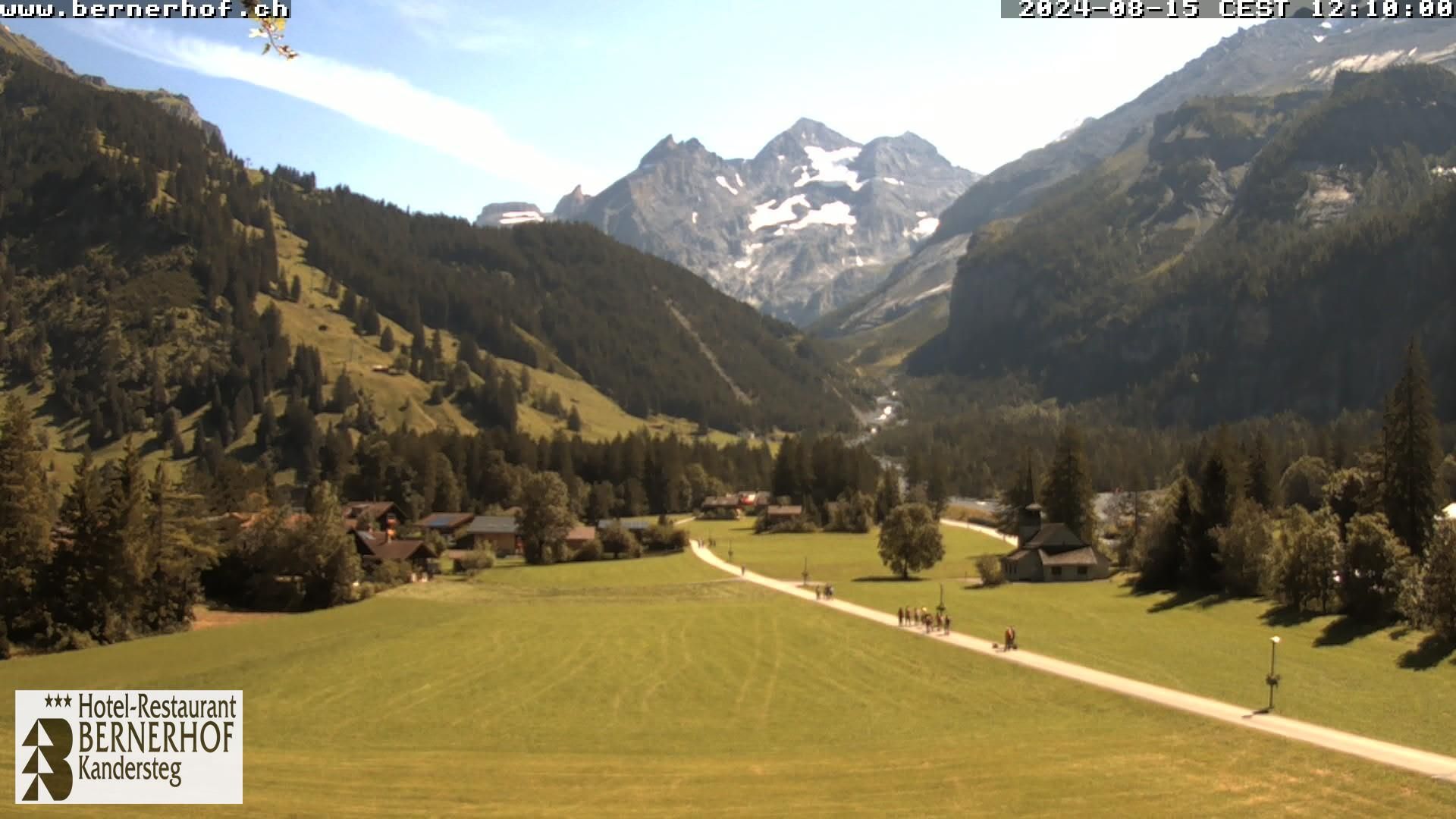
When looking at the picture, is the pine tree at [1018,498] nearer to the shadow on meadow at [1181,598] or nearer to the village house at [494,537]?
the shadow on meadow at [1181,598]

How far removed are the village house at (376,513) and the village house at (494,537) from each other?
1153cm

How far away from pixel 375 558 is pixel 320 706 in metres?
63.3

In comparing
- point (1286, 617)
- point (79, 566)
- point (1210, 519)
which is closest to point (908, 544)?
point (1210, 519)

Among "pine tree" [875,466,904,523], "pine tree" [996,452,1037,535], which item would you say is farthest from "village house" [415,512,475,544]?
"pine tree" [996,452,1037,535]

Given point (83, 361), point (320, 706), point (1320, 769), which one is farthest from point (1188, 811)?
point (83, 361)

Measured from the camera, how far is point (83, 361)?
195875 millimetres

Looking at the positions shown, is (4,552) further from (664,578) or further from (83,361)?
(83,361)

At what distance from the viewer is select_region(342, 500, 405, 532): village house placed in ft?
458

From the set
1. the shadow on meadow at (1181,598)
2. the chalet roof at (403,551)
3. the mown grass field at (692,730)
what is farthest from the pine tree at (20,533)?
the shadow on meadow at (1181,598)

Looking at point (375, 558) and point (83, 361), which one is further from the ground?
point (83, 361)

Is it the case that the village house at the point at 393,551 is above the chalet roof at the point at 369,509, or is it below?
below

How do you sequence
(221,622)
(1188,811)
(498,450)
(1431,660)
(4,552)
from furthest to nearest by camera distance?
(498,450) → (221,622) → (4,552) → (1431,660) → (1188,811)

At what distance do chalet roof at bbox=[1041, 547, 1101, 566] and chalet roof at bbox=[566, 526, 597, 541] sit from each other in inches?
2387

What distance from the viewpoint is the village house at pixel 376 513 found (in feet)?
458
